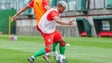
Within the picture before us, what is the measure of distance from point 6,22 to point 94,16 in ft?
42.0

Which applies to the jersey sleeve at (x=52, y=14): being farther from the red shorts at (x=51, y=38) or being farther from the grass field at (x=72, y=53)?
the grass field at (x=72, y=53)

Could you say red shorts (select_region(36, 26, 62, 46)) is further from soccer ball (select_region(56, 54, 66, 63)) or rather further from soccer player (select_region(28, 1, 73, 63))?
soccer ball (select_region(56, 54, 66, 63))

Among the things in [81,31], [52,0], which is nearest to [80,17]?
[81,31]

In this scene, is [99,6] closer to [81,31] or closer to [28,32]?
[81,31]

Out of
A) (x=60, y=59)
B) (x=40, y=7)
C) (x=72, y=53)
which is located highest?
(x=40, y=7)

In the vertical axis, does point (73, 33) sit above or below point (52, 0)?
below

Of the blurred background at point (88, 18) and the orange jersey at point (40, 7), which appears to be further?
the blurred background at point (88, 18)

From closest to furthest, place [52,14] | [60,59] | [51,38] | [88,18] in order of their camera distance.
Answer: [52,14] → [51,38] → [60,59] → [88,18]

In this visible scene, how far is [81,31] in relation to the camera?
3234 cm

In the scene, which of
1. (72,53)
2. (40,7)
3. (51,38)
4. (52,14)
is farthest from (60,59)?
(72,53)

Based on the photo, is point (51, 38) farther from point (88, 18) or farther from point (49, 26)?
point (88, 18)

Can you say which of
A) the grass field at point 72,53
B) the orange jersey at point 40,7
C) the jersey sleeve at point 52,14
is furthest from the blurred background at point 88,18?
the jersey sleeve at point 52,14

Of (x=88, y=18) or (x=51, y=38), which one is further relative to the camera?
(x=88, y=18)

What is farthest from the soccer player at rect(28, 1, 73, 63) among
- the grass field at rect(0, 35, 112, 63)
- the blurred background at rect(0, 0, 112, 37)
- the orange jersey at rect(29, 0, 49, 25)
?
the blurred background at rect(0, 0, 112, 37)
